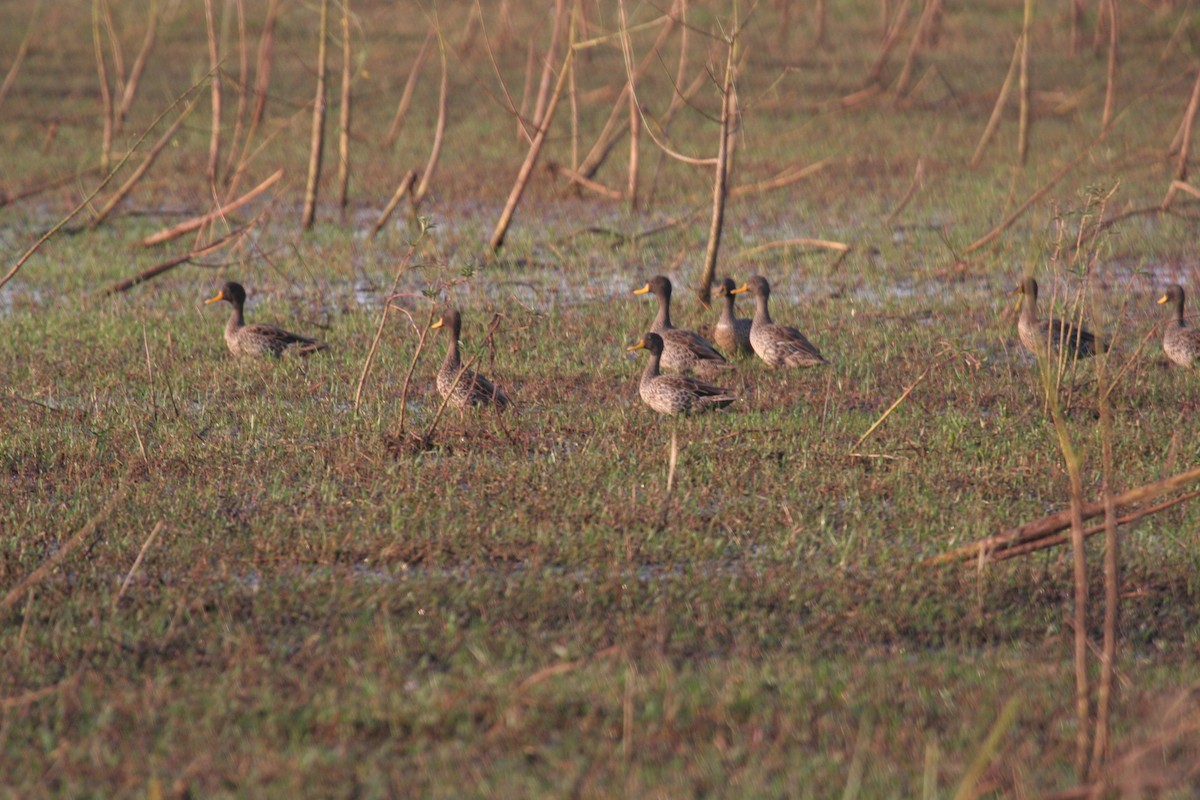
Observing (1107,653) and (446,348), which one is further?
(446,348)

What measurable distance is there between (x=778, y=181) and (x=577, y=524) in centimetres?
992

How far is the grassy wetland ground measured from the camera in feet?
16.0

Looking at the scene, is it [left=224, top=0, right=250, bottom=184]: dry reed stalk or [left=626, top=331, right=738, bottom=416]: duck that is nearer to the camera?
[left=626, top=331, right=738, bottom=416]: duck

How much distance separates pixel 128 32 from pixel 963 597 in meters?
23.4

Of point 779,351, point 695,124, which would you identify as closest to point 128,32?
point 695,124

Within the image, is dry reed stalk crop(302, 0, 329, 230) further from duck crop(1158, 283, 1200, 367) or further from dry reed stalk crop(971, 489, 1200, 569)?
dry reed stalk crop(971, 489, 1200, 569)

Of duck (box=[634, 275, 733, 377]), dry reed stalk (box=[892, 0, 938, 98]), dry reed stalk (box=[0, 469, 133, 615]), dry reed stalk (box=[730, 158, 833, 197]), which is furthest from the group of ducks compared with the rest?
dry reed stalk (box=[892, 0, 938, 98])

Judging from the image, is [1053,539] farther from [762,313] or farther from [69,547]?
[762,313]

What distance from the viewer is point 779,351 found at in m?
9.92

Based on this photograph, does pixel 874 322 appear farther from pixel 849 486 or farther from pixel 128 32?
pixel 128 32

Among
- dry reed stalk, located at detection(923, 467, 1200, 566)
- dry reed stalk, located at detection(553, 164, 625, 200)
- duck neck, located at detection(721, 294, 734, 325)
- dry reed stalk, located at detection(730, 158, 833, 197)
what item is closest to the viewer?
dry reed stalk, located at detection(923, 467, 1200, 566)

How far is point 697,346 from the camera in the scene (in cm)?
980

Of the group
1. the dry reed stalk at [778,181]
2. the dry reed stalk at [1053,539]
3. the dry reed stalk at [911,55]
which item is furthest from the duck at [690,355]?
the dry reed stalk at [911,55]

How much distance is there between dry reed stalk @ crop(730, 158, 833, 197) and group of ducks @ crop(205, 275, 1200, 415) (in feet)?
16.9
